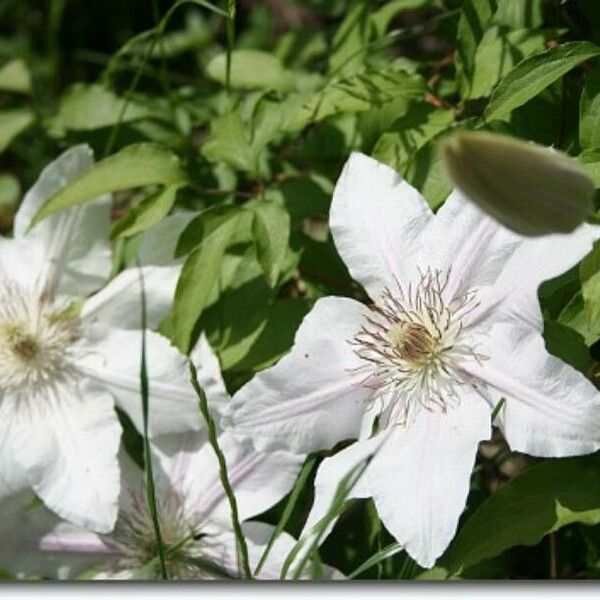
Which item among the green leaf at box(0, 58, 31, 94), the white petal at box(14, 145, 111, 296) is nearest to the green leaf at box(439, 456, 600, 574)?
the white petal at box(14, 145, 111, 296)

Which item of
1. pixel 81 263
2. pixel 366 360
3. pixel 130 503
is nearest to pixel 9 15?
pixel 81 263

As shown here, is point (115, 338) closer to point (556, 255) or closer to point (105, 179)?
point (105, 179)

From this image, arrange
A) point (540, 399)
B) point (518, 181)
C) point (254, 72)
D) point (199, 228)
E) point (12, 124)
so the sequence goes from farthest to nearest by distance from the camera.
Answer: point (12, 124), point (254, 72), point (199, 228), point (540, 399), point (518, 181)

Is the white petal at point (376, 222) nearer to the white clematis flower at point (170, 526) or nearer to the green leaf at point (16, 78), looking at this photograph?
the white clematis flower at point (170, 526)

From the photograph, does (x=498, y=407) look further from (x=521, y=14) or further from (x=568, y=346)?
(x=521, y=14)

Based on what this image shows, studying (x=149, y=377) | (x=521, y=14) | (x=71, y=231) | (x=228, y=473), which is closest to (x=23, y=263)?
(x=71, y=231)
